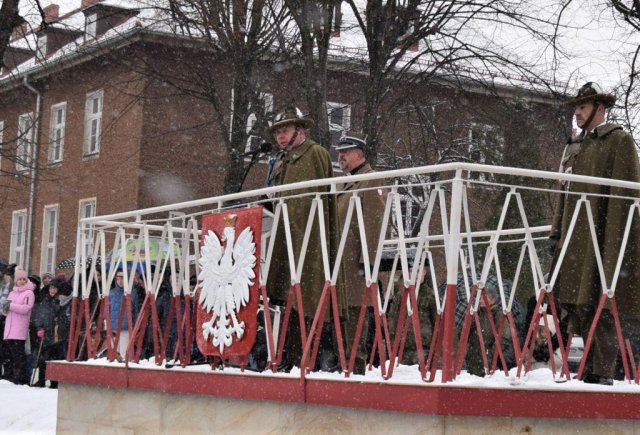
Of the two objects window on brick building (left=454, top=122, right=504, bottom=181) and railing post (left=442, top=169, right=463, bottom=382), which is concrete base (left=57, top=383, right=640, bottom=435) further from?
window on brick building (left=454, top=122, right=504, bottom=181)

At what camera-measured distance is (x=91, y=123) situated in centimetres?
3094

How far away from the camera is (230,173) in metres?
19.3

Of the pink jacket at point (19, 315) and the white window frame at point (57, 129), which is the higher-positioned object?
the white window frame at point (57, 129)

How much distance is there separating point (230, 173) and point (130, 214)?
1121 cm

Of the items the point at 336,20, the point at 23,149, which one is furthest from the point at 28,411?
the point at 23,149

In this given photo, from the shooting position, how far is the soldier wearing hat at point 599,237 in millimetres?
6473

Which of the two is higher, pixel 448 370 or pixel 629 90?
pixel 629 90

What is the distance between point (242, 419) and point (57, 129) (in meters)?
26.5

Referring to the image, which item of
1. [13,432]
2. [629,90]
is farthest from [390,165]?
[13,432]

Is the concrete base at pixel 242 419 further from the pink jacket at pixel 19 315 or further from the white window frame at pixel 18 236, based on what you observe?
the white window frame at pixel 18 236

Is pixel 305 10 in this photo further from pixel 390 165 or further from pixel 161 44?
pixel 161 44

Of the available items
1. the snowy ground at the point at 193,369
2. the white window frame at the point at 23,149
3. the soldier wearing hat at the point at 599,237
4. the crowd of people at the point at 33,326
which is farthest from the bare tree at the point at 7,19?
the soldier wearing hat at the point at 599,237

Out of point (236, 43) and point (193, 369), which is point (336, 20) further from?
point (193, 369)

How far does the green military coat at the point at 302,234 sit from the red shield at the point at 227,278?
30 centimetres
